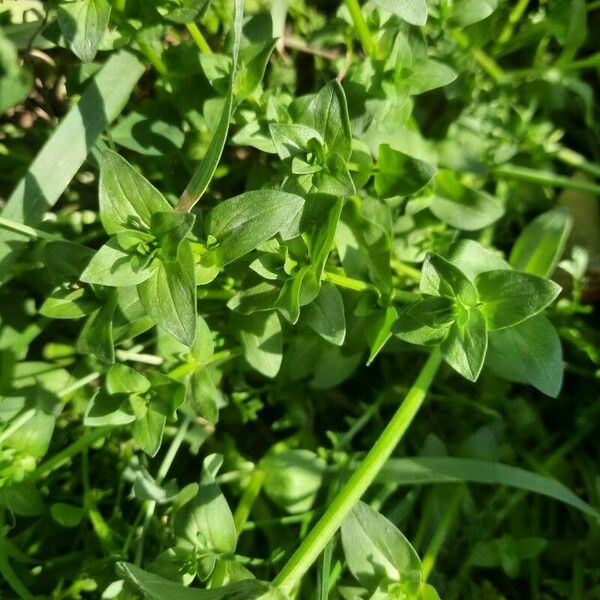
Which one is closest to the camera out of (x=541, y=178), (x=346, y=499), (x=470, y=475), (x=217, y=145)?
(x=217, y=145)

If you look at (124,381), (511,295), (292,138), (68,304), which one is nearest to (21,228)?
(68,304)

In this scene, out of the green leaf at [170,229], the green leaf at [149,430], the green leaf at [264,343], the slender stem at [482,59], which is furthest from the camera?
the slender stem at [482,59]

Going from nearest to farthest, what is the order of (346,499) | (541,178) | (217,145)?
(217,145)
(346,499)
(541,178)

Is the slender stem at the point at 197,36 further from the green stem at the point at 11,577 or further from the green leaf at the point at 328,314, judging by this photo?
the green stem at the point at 11,577

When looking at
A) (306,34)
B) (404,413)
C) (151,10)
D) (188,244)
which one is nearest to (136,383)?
(188,244)

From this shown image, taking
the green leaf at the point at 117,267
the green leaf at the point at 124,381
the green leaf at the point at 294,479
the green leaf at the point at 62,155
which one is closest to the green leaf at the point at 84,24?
the green leaf at the point at 62,155

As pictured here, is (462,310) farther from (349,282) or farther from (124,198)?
(124,198)

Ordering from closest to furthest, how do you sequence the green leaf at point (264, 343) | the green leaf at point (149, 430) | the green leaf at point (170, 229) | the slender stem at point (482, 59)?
the green leaf at point (170, 229) < the green leaf at point (149, 430) < the green leaf at point (264, 343) < the slender stem at point (482, 59)

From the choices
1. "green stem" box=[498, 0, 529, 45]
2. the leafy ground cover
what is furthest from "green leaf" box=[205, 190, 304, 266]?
"green stem" box=[498, 0, 529, 45]
